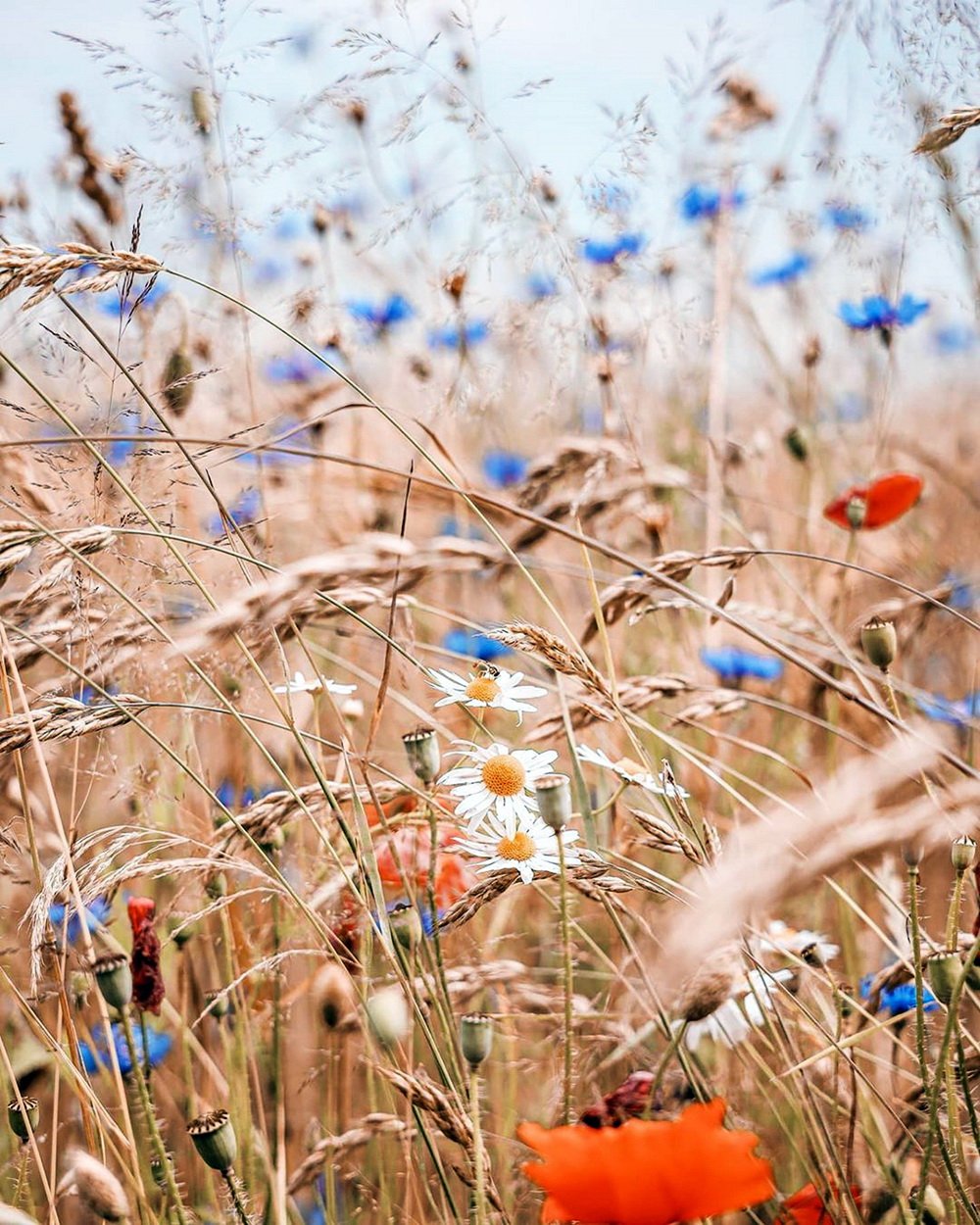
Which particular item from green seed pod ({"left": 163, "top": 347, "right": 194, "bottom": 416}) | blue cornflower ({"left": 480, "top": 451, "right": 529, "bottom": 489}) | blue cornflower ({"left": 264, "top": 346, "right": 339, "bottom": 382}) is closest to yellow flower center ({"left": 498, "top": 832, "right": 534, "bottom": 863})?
green seed pod ({"left": 163, "top": 347, "right": 194, "bottom": 416})

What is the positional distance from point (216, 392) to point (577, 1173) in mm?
1522

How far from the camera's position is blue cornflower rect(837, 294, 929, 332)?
1620mm

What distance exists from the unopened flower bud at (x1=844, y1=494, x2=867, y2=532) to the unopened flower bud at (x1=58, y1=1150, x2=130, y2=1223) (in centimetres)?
96

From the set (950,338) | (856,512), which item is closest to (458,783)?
(856,512)

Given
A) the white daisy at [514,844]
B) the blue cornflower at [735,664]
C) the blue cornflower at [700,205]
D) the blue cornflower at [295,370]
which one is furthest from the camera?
the blue cornflower at [295,370]

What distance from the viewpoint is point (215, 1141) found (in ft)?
1.88

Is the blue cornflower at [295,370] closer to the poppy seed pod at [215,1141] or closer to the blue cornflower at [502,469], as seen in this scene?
the blue cornflower at [502,469]

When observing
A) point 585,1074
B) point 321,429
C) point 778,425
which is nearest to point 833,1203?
point 585,1074

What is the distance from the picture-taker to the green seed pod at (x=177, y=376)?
3.28 feet

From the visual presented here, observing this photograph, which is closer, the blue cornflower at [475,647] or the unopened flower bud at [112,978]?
the unopened flower bud at [112,978]

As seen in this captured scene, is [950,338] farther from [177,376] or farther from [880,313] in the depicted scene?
[177,376]

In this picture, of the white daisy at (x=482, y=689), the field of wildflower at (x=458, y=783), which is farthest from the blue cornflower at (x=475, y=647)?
the white daisy at (x=482, y=689)

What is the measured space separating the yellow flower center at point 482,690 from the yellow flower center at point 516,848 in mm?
101

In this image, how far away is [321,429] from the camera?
5.76 ft
